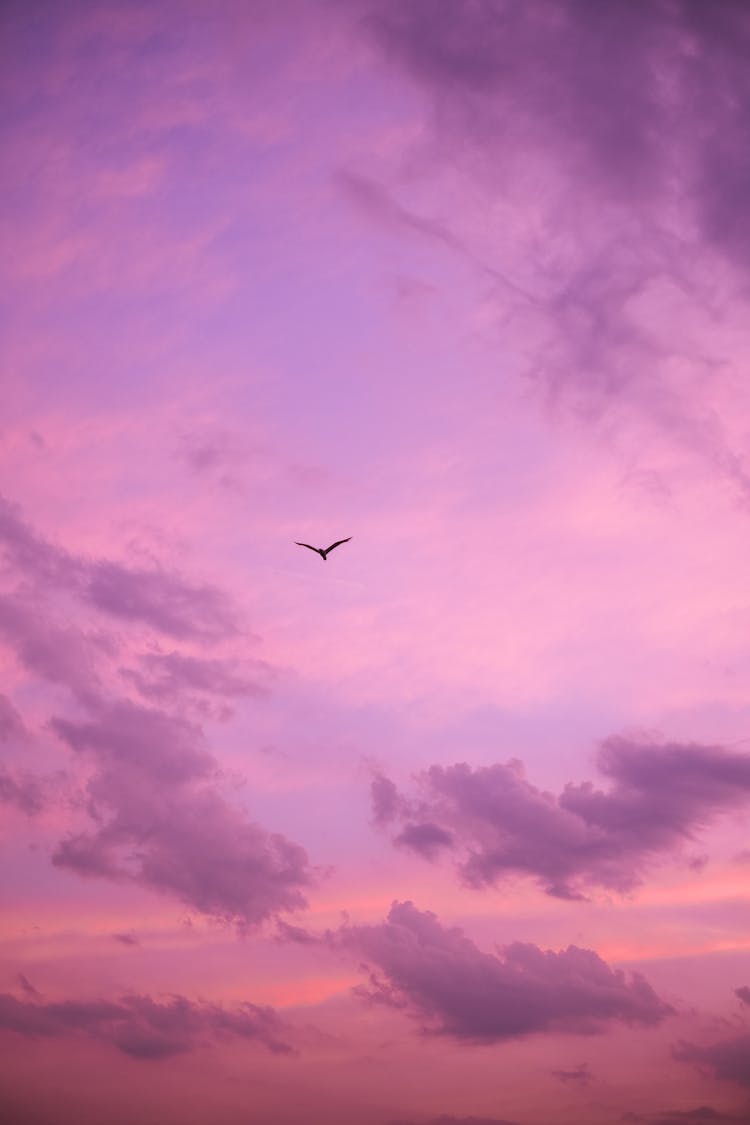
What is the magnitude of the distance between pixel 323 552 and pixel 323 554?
2.18 m

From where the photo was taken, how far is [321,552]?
467 feet

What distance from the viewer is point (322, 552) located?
143 metres

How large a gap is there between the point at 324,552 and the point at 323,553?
1.28m

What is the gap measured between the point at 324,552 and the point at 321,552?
5.59ft

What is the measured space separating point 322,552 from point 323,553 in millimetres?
331

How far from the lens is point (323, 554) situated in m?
141

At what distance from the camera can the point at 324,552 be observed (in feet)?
472

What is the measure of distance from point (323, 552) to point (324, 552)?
1.74 ft

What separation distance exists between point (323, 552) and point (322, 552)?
65 cm

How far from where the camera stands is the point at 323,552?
470 feet

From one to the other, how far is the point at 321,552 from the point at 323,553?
0.58m
